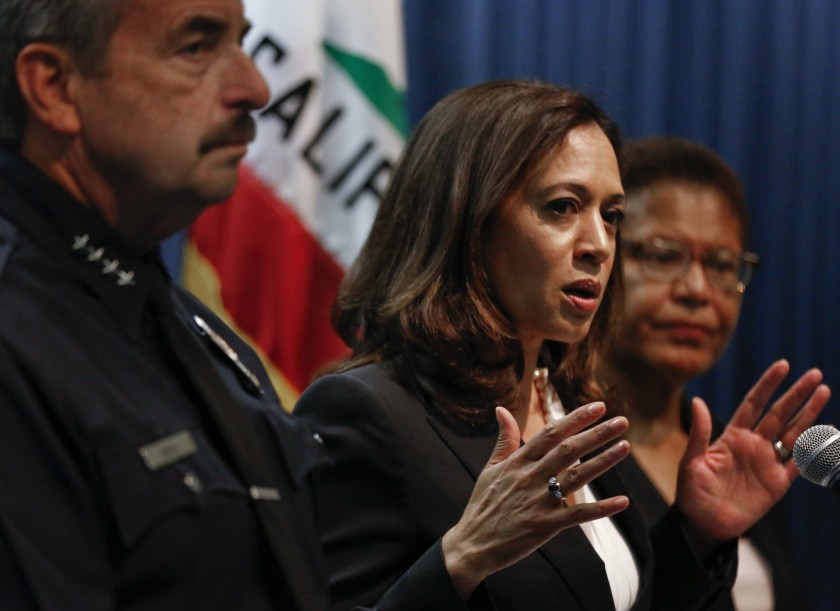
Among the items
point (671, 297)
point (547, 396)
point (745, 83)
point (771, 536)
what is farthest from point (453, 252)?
point (745, 83)

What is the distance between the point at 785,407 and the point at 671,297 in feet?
2.38

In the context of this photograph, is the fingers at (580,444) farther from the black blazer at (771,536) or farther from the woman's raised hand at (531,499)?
the black blazer at (771,536)

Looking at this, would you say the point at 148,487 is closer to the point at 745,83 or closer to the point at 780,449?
the point at 780,449

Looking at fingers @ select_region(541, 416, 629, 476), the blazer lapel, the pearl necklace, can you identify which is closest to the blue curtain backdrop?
the pearl necklace

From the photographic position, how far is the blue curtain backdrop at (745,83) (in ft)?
11.1

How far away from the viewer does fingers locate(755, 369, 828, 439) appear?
216 centimetres

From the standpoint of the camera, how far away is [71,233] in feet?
3.76

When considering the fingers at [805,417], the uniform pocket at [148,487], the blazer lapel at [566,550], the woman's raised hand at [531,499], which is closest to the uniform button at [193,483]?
the uniform pocket at [148,487]

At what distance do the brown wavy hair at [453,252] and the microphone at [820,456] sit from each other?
460mm

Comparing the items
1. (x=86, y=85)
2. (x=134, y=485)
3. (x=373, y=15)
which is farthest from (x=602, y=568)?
(x=373, y=15)

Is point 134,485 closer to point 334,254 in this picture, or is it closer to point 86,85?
point 86,85

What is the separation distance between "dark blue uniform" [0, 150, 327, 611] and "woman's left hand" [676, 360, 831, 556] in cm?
113

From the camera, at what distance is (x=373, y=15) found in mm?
3186

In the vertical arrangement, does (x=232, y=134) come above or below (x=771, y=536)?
above
